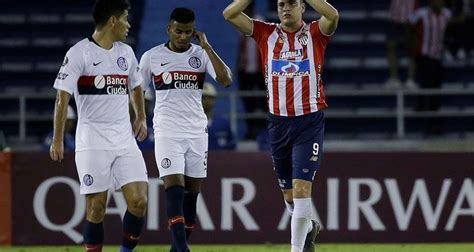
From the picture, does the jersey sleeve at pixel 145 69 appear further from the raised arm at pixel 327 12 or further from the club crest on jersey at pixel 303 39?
the raised arm at pixel 327 12

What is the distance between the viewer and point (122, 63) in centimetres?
1150

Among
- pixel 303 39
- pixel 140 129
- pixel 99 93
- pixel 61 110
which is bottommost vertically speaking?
pixel 140 129

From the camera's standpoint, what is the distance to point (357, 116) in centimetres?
1912

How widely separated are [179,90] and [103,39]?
1.33 metres

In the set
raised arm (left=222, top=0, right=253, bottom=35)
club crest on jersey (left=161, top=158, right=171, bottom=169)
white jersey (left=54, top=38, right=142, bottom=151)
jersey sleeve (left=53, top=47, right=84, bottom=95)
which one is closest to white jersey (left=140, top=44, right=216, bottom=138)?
club crest on jersey (left=161, top=158, right=171, bottom=169)

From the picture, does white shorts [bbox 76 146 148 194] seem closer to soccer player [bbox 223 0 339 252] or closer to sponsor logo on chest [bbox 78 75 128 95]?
sponsor logo on chest [bbox 78 75 128 95]

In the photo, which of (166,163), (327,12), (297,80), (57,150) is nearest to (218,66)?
(297,80)

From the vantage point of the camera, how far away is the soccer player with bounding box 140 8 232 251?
12.5 m

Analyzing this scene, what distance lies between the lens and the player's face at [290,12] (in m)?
12.0

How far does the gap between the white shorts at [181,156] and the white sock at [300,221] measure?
1291mm

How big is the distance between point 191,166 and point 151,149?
3037 mm

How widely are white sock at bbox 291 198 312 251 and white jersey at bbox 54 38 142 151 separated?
4.61ft

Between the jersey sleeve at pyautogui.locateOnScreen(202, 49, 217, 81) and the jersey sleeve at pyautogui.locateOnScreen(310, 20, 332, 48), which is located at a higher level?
the jersey sleeve at pyautogui.locateOnScreen(310, 20, 332, 48)

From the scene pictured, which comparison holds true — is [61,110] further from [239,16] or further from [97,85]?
[239,16]
